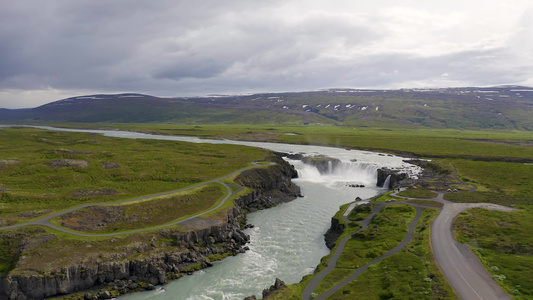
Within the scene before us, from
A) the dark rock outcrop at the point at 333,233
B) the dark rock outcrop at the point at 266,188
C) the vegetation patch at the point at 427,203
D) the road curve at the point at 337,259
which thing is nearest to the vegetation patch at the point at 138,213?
the dark rock outcrop at the point at 266,188

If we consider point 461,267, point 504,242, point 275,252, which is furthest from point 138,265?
point 504,242

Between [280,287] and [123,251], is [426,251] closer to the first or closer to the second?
[280,287]

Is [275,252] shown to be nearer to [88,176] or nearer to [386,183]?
[88,176]

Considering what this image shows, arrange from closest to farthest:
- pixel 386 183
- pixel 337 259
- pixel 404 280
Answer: pixel 404 280, pixel 337 259, pixel 386 183

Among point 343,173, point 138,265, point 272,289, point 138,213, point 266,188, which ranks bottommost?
point 272,289

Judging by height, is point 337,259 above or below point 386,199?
below

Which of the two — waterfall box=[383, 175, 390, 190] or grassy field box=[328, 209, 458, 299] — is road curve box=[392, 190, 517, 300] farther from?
waterfall box=[383, 175, 390, 190]
